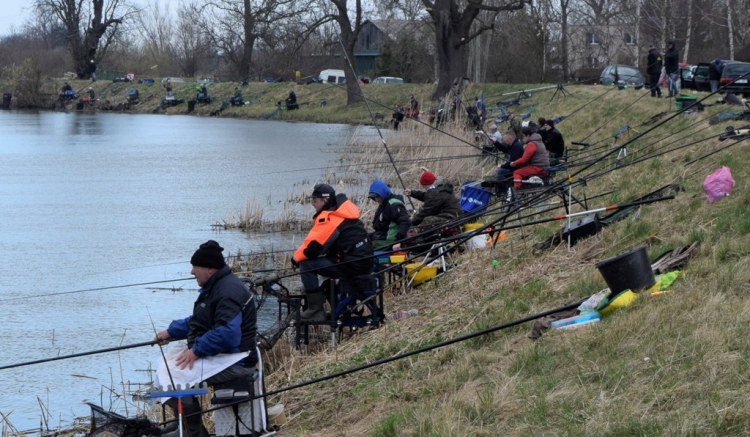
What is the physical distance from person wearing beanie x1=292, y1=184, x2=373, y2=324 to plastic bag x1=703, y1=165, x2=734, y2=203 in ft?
9.76

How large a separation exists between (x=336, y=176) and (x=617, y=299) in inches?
629

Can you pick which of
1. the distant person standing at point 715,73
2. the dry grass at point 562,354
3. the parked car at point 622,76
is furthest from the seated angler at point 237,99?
the dry grass at point 562,354

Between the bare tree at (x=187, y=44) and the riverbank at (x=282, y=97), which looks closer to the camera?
the riverbank at (x=282, y=97)

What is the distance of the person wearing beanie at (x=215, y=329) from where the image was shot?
19.6 ft

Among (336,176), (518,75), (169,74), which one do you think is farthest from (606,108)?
(169,74)

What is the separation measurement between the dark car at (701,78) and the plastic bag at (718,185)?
18.9 meters

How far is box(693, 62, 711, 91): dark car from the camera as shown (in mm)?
27438

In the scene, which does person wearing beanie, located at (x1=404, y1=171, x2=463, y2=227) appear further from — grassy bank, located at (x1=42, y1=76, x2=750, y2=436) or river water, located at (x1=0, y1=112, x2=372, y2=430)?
river water, located at (x1=0, y1=112, x2=372, y2=430)

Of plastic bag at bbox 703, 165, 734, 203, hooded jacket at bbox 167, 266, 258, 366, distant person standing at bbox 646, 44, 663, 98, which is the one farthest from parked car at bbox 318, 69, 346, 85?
hooded jacket at bbox 167, 266, 258, 366

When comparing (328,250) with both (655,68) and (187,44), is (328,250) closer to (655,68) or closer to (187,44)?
(655,68)

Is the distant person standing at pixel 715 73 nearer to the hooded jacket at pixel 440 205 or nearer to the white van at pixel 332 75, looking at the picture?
the hooded jacket at pixel 440 205

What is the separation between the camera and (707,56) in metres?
46.7

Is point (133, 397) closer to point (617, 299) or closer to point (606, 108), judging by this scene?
point (617, 299)

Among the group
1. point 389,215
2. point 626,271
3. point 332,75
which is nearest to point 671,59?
point 389,215
